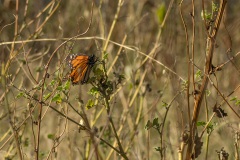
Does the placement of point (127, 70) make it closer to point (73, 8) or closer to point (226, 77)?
point (226, 77)

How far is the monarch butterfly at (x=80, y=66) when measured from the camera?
8.03 feet

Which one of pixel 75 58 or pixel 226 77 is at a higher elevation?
pixel 226 77

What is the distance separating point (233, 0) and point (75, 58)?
5989 millimetres

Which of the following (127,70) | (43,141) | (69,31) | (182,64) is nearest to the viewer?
(127,70)

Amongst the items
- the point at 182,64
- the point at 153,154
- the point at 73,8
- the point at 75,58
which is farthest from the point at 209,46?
the point at 73,8

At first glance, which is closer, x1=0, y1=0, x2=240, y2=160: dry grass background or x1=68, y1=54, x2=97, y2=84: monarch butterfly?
x1=0, y1=0, x2=240, y2=160: dry grass background

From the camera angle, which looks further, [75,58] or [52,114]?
[52,114]

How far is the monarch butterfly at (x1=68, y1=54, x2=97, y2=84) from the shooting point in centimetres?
245

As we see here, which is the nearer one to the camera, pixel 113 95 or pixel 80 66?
pixel 80 66

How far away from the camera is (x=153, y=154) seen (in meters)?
4.48

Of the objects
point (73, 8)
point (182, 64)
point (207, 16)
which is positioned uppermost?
point (73, 8)

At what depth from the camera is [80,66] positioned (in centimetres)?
256

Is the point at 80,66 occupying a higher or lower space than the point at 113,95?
lower

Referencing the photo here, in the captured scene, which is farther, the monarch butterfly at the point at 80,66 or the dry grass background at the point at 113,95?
the monarch butterfly at the point at 80,66
